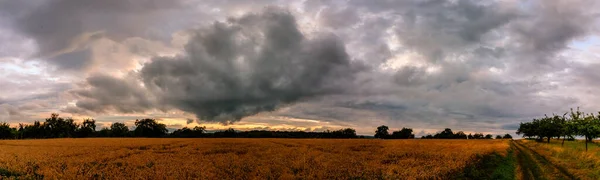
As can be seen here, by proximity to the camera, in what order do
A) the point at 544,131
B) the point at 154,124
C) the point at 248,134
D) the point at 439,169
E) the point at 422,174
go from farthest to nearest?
the point at 154,124
the point at 248,134
the point at 544,131
the point at 439,169
the point at 422,174

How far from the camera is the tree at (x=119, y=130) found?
426 ft

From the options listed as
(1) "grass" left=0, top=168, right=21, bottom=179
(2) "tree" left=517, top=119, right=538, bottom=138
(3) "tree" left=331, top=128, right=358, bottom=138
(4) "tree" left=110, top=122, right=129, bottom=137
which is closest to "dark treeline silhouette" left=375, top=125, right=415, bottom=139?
(3) "tree" left=331, top=128, right=358, bottom=138

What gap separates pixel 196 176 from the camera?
17.0 m

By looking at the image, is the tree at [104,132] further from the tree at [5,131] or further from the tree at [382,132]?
the tree at [382,132]

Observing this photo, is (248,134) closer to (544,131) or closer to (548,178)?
(544,131)

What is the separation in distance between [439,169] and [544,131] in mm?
87226

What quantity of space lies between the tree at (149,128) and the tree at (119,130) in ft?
28.0

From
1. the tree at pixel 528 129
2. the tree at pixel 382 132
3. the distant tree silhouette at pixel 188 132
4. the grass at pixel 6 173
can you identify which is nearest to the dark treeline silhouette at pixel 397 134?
the tree at pixel 382 132

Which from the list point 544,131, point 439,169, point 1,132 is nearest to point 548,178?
point 439,169

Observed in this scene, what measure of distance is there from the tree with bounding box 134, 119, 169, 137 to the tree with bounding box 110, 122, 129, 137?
852 cm

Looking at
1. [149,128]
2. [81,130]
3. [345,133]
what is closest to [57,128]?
[81,130]

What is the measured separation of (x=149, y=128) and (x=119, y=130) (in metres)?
16.2

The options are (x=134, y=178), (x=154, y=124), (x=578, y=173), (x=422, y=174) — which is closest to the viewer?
(x=134, y=178)

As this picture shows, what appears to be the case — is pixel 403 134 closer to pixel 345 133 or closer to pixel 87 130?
pixel 345 133
